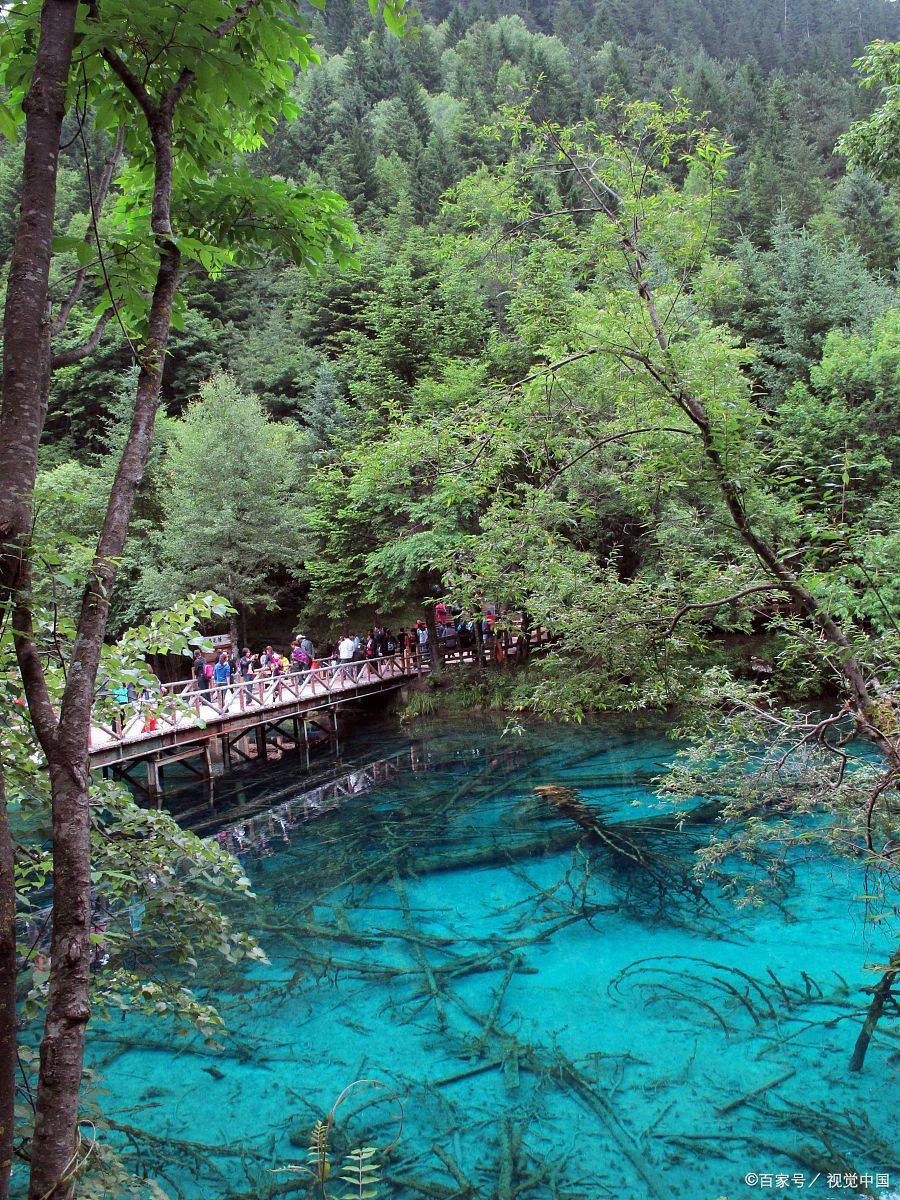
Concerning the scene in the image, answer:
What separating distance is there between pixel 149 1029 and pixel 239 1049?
44.1 inches

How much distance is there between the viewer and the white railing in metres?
13.2

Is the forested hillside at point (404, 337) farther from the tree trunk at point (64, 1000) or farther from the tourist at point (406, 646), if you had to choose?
the tree trunk at point (64, 1000)

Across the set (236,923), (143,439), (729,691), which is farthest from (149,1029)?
(143,439)

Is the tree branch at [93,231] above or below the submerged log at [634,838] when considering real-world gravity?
above

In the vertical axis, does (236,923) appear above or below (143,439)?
below

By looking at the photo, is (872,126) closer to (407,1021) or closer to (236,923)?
(407,1021)

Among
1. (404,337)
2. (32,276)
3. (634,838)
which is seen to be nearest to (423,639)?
(404,337)

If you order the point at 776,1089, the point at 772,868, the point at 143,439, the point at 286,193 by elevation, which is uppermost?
the point at 286,193

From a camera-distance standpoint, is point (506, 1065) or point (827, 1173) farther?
point (506, 1065)

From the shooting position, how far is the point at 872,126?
18.5 feet

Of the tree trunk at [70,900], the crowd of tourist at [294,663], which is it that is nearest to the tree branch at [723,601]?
the tree trunk at [70,900]

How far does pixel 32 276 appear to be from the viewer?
1711 mm

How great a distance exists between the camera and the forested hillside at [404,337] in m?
16.6

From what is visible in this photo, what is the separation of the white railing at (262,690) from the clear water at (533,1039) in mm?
4301
